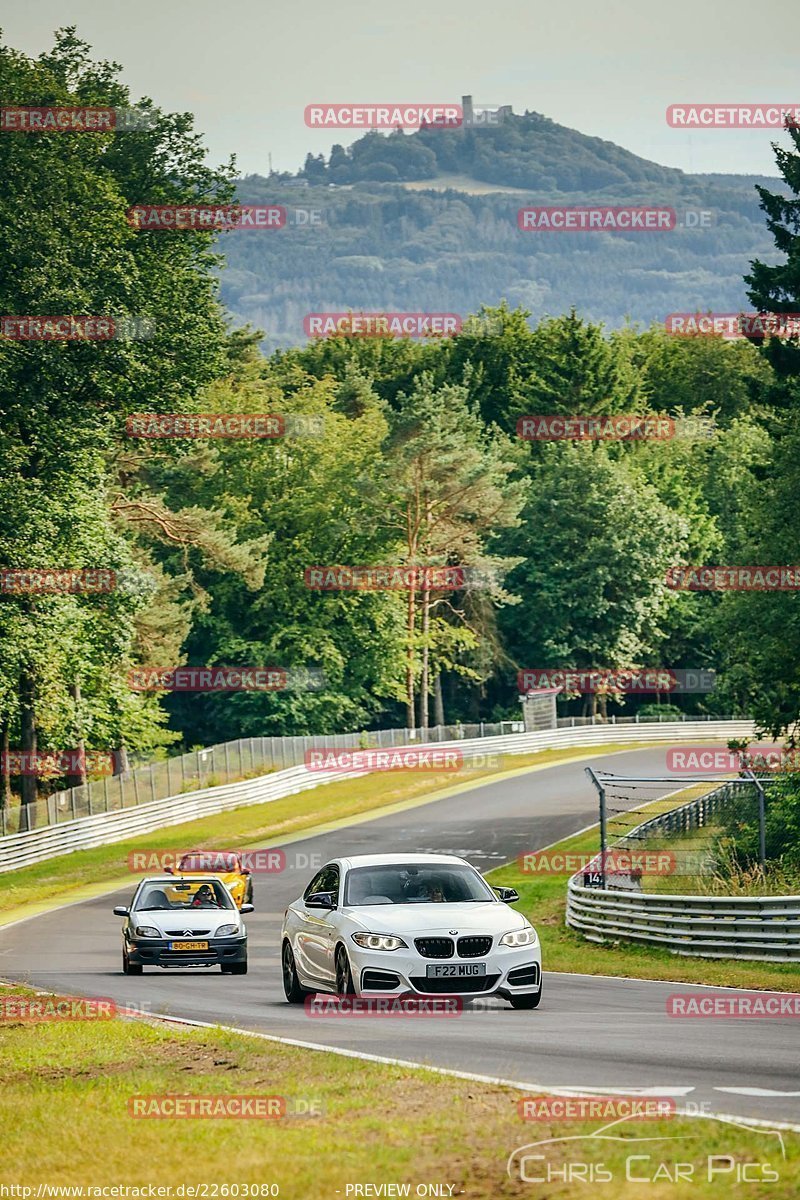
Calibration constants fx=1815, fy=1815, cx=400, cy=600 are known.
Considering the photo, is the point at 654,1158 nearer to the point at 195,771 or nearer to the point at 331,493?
Answer: the point at 195,771

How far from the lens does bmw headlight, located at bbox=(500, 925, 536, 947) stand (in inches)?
645

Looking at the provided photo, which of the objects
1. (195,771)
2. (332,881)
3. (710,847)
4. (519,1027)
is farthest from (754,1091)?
(195,771)

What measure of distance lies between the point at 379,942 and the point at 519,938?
4.22ft

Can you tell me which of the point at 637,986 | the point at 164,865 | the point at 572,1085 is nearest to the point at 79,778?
the point at 164,865

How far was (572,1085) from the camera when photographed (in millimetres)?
10820

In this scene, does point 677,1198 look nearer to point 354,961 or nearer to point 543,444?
point 354,961

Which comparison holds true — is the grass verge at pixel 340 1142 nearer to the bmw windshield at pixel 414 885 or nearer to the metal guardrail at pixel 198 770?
the bmw windshield at pixel 414 885

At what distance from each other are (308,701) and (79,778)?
27790mm

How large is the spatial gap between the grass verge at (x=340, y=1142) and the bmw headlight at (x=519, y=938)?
4.05 metres

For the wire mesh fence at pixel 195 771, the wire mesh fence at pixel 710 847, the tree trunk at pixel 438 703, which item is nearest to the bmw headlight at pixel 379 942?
the wire mesh fence at pixel 710 847

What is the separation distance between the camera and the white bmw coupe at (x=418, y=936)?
16.3 metres

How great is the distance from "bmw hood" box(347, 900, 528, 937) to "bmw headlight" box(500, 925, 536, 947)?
48 millimetres

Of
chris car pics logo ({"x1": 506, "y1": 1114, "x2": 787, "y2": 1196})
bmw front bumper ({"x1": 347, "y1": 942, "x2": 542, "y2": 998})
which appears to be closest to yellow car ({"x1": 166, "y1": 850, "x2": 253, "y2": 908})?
bmw front bumper ({"x1": 347, "y1": 942, "x2": 542, "y2": 998})

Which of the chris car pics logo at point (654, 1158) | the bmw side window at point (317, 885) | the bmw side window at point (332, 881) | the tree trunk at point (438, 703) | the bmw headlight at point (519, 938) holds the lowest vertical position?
the tree trunk at point (438, 703)
